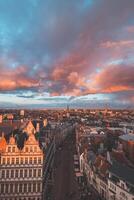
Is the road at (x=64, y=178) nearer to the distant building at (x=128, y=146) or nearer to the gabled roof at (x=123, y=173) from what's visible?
the gabled roof at (x=123, y=173)

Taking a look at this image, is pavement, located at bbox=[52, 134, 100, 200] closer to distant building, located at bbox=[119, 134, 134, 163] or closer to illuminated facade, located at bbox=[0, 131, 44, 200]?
illuminated facade, located at bbox=[0, 131, 44, 200]

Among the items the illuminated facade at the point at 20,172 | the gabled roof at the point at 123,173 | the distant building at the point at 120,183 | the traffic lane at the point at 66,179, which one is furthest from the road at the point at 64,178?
the gabled roof at the point at 123,173

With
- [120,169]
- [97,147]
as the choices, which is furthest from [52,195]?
[97,147]

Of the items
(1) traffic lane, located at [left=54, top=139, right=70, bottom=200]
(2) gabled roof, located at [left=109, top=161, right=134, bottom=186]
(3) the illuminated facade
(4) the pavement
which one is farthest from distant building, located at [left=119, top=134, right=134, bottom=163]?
(3) the illuminated facade

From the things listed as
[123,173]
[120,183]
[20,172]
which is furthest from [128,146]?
[20,172]

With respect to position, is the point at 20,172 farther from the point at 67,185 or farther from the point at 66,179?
the point at 66,179

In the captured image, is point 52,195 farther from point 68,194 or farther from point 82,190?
point 82,190
